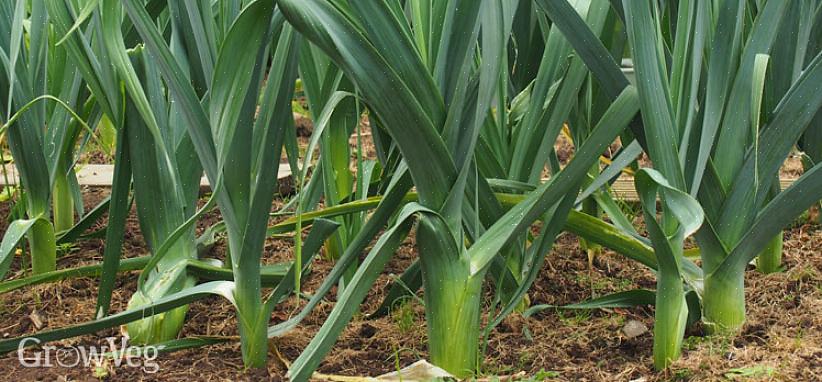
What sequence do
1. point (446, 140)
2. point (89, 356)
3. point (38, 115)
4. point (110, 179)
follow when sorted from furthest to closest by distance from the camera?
point (110, 179) < point (38, 115) < point (89, 356) < point (446, 140)

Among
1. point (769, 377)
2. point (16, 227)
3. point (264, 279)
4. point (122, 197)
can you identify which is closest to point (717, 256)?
point (769, 377)

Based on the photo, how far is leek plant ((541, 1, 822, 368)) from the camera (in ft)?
4.21

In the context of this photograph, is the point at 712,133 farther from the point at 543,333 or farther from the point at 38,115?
the point at 38,115

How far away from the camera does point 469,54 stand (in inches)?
49.1

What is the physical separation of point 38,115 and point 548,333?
973 mm

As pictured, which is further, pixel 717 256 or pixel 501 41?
pixel 717 256

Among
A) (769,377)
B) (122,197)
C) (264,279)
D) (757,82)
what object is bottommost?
(769,377)

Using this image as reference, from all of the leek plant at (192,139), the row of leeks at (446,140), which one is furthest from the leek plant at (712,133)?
the leek plant at (192,139)

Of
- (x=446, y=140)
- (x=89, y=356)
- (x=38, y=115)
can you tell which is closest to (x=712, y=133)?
(x=446, y=140)

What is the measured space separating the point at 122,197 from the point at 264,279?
0.28 meters

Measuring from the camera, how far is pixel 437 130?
126 cm

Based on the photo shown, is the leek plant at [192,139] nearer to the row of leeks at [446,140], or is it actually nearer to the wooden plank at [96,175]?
the row of leeks at [446,140]

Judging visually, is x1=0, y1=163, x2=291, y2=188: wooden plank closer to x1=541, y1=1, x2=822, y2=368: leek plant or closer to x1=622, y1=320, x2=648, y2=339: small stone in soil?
x1=622, y1=320, x2=648, y2=339: small stone in soil

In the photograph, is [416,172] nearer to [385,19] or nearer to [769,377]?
[385,19]
